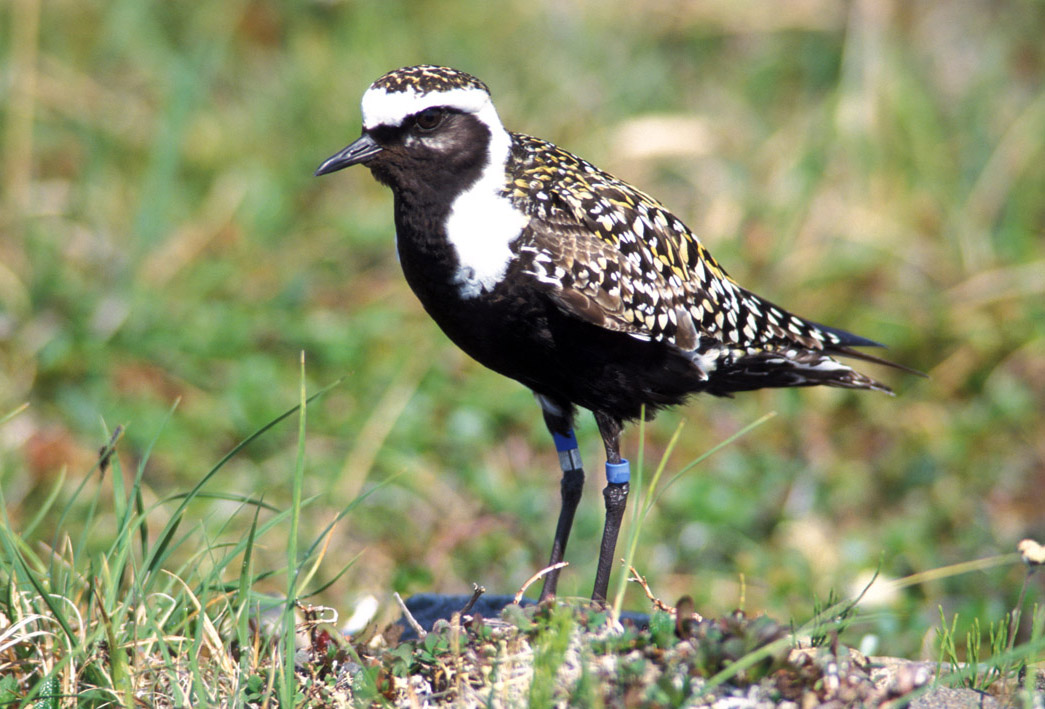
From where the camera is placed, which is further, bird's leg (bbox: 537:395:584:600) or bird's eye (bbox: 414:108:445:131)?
bird's leg (bbox: 537:395:584:600)

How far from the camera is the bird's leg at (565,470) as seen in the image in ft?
11.8

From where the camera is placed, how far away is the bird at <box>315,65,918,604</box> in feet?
10.1

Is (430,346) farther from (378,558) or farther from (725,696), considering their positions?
(725,696)

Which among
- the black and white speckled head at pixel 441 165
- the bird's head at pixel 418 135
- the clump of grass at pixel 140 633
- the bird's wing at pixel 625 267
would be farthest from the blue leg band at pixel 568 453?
the clump of grass at pixel 140 633

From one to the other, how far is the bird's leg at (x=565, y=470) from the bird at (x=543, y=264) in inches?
0.6

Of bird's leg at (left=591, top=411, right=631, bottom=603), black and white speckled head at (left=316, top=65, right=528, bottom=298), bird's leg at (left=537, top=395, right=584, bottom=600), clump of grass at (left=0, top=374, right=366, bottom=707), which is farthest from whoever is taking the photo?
bird's leg at (left=537, top=395, right=584, bottom=600)

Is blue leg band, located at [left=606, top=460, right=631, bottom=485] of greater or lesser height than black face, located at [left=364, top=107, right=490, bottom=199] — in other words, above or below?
below

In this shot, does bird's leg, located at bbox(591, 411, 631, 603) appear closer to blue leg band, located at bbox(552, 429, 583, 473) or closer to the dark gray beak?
blue leg band, located at bbox(552, 429, 583, 473)

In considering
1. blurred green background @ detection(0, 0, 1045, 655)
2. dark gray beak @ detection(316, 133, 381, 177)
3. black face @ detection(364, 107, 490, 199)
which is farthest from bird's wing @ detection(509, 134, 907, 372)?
blurred green background @ detection(0, 0, 1045, 655)

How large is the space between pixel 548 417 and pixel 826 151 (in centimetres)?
403

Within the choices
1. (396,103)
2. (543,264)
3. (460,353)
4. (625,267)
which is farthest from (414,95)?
(460,353)

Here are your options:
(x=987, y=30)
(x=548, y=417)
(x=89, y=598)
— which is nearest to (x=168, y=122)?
(x=548, y=417)

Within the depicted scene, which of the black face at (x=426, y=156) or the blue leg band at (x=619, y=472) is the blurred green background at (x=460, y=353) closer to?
the blue leg band at (x=619, y=472)

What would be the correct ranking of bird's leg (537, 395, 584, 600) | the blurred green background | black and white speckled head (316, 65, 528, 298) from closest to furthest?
1. black and white speckled head (316, 65, 528, 298)
2. bird's leg (537, 395, 584, 600)
3. the blurred green background
